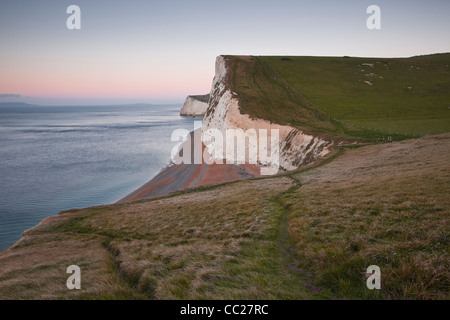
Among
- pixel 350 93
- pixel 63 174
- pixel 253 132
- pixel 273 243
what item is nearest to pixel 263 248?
pixel 273 243


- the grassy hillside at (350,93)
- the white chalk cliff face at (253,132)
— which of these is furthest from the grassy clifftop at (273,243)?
the grassy hillside at (350,93)

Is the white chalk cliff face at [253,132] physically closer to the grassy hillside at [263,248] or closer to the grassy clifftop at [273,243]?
the grassy clifftop at [273,243]

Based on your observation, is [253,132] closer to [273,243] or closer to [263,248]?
[273,243]

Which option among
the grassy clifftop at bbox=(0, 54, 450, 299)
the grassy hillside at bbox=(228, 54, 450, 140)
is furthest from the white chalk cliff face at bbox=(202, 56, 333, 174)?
the grassy clifftop at bbox=(0, 54, 450, 299)

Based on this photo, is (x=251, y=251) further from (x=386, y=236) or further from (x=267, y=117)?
(x=267, y=117)

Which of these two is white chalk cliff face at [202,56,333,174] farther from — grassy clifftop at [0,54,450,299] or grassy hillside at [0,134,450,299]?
grassy hillside at [0,134,450,299]
